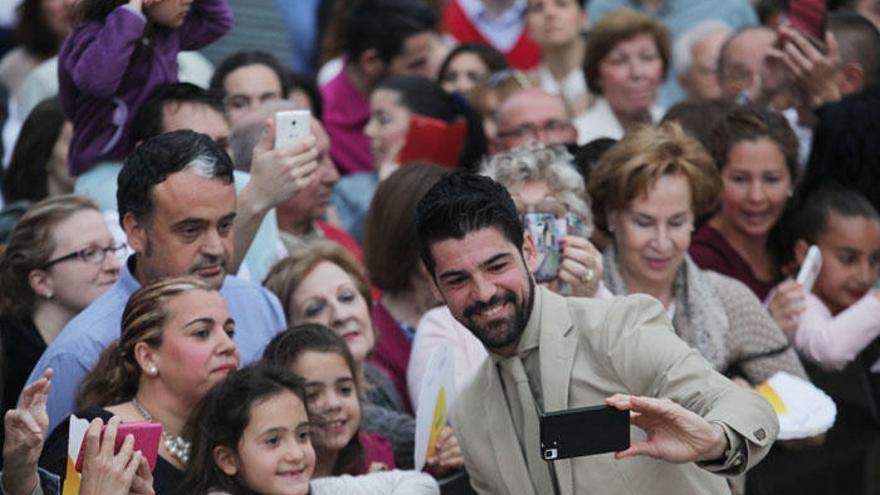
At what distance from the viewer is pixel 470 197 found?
5262 millimetres

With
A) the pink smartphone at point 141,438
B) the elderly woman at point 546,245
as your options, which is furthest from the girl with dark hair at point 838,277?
the pink smartphone at point 141,438

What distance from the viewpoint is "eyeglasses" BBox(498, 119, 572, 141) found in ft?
27.1

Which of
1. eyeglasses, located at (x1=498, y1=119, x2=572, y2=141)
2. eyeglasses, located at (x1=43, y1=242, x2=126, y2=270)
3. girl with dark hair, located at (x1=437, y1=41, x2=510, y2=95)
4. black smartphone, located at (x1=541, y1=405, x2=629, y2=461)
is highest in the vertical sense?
black smartphone, located at (x1=541, y1=405, x2=629, y2=461)

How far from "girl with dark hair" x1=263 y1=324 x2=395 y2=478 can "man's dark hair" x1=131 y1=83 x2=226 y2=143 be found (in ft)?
3.27

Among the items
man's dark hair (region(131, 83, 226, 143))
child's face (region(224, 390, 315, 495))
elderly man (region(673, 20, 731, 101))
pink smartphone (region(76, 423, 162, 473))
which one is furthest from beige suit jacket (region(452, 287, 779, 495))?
elderly man (region(673, 20, 731, 101))

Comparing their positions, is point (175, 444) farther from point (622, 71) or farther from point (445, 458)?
point (622, 71)

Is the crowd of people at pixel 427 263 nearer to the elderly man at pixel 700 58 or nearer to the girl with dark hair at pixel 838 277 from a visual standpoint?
the girl with dark hair at pixel 838 277

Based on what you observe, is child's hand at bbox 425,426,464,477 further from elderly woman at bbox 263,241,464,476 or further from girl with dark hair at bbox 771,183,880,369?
girl with dark hair at bbox 771,183,880,369

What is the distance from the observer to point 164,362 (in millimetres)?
5590

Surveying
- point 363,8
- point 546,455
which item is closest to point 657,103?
point 363,8

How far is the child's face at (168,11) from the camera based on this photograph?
6.51 m

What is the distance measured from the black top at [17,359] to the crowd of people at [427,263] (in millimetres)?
16

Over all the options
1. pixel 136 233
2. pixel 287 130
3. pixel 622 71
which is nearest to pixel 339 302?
pixel 287 130

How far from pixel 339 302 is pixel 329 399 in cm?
69
